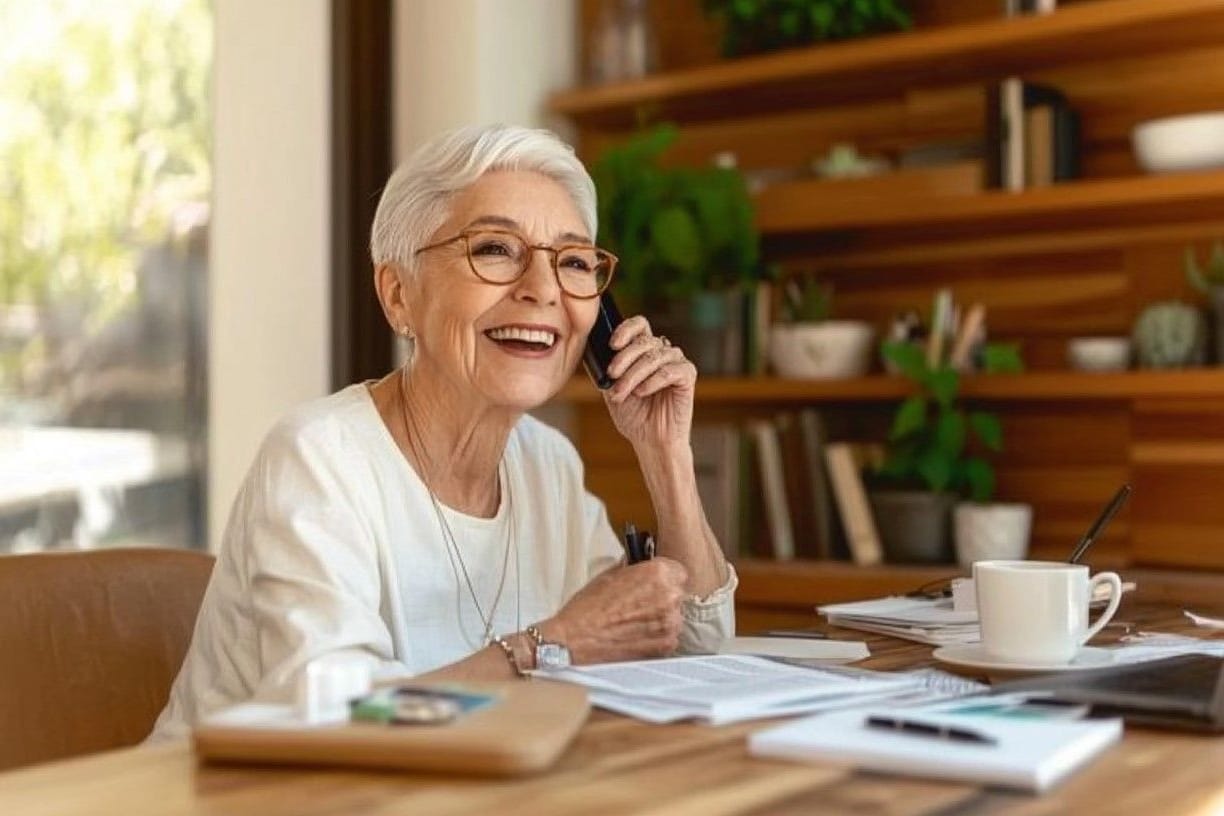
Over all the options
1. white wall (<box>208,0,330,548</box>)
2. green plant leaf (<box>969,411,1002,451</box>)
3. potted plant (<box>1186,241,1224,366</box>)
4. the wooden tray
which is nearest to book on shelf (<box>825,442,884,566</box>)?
green plant leaf (<box>969,411,1002,451</box>)

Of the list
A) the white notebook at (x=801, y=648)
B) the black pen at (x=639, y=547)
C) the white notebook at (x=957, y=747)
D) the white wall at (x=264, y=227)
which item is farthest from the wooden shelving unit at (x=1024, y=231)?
the white notebook at (x=957, y=747)

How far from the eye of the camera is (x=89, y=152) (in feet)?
11.5

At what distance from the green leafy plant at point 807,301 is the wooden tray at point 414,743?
248cm

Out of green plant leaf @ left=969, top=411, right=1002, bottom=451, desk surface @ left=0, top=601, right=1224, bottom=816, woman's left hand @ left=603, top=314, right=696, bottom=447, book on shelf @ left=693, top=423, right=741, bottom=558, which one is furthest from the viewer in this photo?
book on shelf @ left=693, top=423, right=741, bottom=558

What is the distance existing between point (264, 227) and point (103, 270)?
38 cm

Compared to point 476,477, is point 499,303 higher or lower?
higher

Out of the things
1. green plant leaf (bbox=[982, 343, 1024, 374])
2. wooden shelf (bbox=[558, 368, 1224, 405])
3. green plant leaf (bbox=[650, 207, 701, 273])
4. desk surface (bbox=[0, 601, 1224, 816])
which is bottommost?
desk surface (bbox=[0, 601, 1224, 816])

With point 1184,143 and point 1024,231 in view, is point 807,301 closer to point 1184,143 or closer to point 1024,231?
point 1024,231

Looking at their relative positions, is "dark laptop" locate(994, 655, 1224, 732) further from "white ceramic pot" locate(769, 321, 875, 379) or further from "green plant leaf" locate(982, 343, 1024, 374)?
"white ceramic pot" locate(769, 321, 875, 379)

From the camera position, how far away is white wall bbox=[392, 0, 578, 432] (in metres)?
3.73

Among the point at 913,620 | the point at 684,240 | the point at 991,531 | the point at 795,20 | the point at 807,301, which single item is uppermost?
the point at 795,20

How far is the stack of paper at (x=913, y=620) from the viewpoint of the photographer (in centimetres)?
168

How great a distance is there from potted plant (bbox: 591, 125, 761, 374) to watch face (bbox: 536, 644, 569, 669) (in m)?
1.92

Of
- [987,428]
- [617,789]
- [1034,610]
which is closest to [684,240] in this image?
[987,428]
